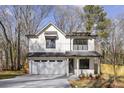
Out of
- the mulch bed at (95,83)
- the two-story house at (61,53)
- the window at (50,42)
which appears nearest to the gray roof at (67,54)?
the two-story house at (61,53)

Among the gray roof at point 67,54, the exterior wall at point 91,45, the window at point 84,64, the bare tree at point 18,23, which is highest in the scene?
the bare tree at point 18,23

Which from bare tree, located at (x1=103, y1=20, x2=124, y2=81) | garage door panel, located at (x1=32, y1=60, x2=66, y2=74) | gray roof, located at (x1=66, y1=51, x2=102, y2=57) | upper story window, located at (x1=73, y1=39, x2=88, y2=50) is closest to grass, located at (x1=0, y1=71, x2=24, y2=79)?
garage door panel, located at (x1=32, y1=60, x2=66, y2=74)

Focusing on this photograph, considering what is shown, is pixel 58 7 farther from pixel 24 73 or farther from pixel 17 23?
pixel 24 73

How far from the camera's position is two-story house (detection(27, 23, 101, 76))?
15039 mm

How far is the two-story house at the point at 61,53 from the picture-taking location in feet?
49.3

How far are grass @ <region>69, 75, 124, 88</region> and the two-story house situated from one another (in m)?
1.19

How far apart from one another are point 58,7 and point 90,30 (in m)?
1.79

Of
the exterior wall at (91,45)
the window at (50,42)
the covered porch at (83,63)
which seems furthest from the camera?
the window at (50,42)

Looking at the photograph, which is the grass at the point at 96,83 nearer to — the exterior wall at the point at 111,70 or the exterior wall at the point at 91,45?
the exterior wall at the point at 111,70

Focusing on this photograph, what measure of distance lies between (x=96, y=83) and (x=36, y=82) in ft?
7.66

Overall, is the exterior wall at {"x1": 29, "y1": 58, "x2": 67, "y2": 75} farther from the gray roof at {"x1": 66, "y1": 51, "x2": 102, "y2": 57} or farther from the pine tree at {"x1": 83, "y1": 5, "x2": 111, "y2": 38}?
the pine tree at {"x1": 83, "y1": 5, "x2": 111, "y2": 38}

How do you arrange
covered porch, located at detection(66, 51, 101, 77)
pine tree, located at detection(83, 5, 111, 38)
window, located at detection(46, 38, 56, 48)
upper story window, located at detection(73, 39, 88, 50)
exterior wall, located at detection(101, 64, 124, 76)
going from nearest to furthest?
exterior wall, located at detection(101, 64, 124, 76) → pine tree, located at detection(83, 5, 111, 38) → covered porch, located at detection(66, 51, 101, 77) → window, located at detection(46, 38, 56, 48) → upper story window, located at detection(73, 39, 88, 50)

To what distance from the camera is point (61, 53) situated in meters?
15.9

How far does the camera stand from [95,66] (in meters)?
14.9
